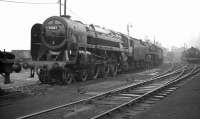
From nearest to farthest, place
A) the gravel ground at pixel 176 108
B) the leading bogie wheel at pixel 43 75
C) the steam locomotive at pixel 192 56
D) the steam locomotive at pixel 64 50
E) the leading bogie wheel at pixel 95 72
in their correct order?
the gravel ground at pixel 176 108 < the steam locomotive at pixel 64 50 < the leading bogie wheel at pixel 43 75 < the leading bogie wheel at pixel 95 72 < the steam locomotive at pixel 192 56

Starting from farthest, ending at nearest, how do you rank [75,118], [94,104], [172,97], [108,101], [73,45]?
[73,45] < [172,97] < [108,101] < [94,104] < [75,118]

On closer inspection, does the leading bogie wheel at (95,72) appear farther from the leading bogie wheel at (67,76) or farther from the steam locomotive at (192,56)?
the steam locomotive at (192,56)

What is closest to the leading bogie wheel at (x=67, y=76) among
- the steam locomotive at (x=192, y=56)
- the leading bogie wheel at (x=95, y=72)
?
the leading bogie wheel at (x=95, y=72)

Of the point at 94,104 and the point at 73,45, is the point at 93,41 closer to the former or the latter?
the point at 73,45

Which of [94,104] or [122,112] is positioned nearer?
[122,112]

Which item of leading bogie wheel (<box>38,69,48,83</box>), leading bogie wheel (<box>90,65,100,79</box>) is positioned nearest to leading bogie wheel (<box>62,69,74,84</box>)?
leading bogie wheel (<box>38,69,48,83</box>)

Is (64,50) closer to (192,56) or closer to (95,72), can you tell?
(95,72)

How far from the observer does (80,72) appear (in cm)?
1491

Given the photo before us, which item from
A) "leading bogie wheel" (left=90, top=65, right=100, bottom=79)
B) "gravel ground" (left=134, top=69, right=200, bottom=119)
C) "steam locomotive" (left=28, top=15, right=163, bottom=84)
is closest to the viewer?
"gravel ground" (left=134, top=69, right=200, bottom=119)

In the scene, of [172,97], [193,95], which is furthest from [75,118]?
[193,95]

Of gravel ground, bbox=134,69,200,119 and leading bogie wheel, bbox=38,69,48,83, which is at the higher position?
leading bogie wheel, bbox=38,69,48,83

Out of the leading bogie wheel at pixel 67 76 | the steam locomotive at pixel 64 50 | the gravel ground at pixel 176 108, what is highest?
the steam locomotive at pixel 64 50

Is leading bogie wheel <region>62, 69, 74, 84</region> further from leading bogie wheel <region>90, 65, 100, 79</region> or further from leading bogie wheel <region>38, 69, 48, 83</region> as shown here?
leading bogie wheel <region>90, 65, 100, 79</region>

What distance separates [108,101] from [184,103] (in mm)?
2488
